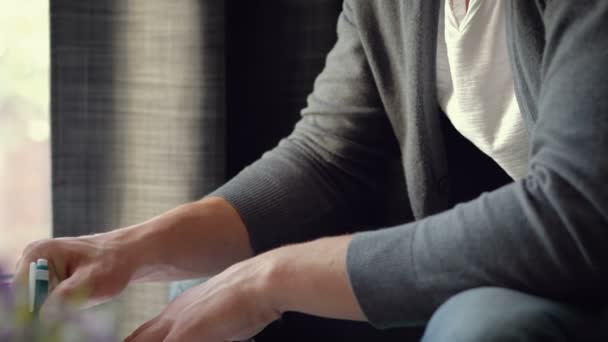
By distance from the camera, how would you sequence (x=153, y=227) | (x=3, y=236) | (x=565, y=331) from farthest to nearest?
(x=3, y=236)
(x=153, y=227)
(x=565, y=331)

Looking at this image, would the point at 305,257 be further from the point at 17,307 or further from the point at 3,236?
the point at 3,236

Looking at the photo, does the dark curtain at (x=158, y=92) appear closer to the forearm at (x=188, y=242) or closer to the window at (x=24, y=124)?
the window at (x=24, y=124)

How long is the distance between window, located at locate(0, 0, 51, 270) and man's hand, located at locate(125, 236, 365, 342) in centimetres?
77

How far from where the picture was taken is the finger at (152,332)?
34.9 inches

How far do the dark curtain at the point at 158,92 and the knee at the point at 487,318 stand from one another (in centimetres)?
80

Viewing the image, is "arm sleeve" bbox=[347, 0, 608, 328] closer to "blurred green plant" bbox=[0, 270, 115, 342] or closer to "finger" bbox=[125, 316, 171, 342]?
"finger" bbox=[125, 316, 171, 342]

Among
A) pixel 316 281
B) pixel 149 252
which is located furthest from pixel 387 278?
pixel 149 252

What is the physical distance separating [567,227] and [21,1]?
3.57ft

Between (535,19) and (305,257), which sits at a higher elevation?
(535,19)

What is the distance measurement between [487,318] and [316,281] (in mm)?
210

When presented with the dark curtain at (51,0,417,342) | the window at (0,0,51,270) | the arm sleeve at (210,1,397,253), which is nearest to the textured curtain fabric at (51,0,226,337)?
the dark curtain at (51,0,417,342)

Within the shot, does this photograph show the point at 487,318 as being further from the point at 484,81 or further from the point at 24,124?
the point at 24,124

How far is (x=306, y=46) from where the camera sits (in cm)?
149

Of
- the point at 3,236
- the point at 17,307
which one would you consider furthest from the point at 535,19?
the point at 3,236
